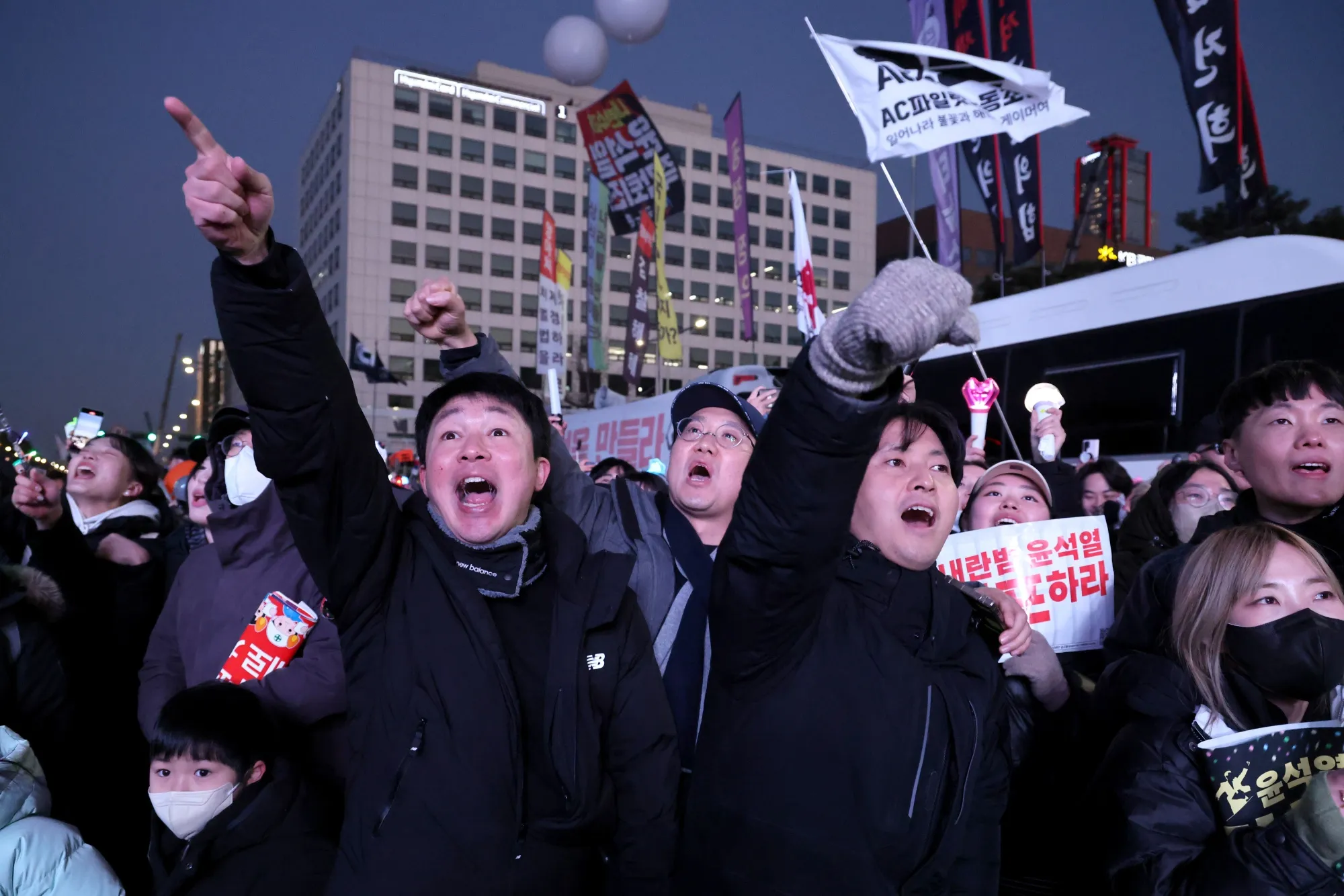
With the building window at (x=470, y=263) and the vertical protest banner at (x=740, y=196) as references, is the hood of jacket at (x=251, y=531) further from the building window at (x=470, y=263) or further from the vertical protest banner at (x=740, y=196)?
the building window at (x=470, y=263)

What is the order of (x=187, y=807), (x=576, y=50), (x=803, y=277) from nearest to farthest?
(x=187, y=807)
(x=803, y=277)
(x=576, y=50)

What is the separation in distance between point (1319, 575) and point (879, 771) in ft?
4.13

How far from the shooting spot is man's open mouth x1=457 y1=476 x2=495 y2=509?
2.26m

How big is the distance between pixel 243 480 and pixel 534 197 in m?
67.8

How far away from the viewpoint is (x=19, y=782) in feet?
7.63

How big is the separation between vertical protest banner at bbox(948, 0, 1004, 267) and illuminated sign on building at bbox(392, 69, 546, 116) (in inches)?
2245

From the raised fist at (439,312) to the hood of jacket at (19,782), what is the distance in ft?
5.04

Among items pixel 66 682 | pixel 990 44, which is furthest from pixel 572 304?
pixel 66 682

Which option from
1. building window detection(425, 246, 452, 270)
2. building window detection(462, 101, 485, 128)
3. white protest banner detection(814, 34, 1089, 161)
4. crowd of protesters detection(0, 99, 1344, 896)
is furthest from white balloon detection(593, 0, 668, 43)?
building window detection(462, 101, 485, 128)

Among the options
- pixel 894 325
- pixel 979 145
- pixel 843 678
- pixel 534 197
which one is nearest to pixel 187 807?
pixel 843 678

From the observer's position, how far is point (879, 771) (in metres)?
1.64

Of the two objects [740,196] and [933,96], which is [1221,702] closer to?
[933,96]

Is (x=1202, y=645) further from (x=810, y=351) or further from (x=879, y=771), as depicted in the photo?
(x=810, y=351)

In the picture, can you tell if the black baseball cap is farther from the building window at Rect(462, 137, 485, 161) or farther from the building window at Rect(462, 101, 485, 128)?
the building window at Rect(462, 101, 485, 128)
